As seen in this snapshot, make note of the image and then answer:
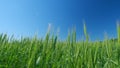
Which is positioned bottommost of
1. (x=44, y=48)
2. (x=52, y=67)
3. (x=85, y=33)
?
(x=52, y=67)

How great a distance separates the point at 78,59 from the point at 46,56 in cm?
30

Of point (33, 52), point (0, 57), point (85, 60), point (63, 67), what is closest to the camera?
point (33, 52)

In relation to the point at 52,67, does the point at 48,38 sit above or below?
above

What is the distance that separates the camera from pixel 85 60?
2.26 meters

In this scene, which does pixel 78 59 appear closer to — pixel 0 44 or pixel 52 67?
pixel 52 67

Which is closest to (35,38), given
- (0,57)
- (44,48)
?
(44,48)

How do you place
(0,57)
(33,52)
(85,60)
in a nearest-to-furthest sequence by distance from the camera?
1. (33,52)
2. (85,60)
3. (0,57)

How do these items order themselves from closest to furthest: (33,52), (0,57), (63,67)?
(33,52)
(63,67)
(0,57)

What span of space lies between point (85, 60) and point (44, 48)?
405 millimetres

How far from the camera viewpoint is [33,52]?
2.12 m

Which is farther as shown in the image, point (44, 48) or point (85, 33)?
point (85, 33)

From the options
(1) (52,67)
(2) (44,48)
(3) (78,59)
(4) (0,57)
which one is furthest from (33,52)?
(4) (0,57)

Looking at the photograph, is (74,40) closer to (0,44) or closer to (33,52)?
(33,52)

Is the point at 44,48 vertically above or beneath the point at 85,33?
beneath
